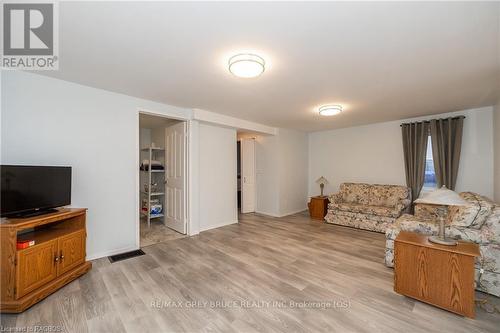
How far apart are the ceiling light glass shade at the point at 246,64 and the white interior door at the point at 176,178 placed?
2.11 m

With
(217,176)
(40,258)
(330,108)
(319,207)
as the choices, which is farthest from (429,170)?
(40,258)

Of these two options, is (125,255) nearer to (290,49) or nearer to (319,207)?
(290,49)

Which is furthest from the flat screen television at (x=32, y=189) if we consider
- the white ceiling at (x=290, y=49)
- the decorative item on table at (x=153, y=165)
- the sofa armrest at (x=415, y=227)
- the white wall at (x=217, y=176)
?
the sofa armrest at (x=415, y=227)

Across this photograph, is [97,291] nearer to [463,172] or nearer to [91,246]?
[91,246]

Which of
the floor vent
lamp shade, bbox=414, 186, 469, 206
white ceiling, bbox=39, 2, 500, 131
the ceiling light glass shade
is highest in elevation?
white ceiling, bbox=39, 2, 500, 131

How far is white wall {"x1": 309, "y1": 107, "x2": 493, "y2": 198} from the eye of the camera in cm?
377

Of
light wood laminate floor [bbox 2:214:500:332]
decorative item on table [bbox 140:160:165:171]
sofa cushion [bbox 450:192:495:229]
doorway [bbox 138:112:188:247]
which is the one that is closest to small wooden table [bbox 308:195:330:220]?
light wood laminate floor [bbox 2:214:500:332]

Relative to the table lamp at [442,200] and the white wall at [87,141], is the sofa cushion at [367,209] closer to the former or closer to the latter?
the table lamp at [442,200]

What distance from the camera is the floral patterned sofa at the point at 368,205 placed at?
4.13m

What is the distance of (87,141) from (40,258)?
1.44m

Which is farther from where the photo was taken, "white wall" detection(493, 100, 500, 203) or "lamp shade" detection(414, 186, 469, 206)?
"white wall" detection(493, 100, 500, 203)

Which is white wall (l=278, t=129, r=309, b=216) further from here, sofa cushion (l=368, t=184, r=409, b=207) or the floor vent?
the floor vent

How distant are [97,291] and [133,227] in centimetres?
114

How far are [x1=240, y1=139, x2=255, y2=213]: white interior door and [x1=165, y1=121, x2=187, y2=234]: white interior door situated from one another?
219 cm
